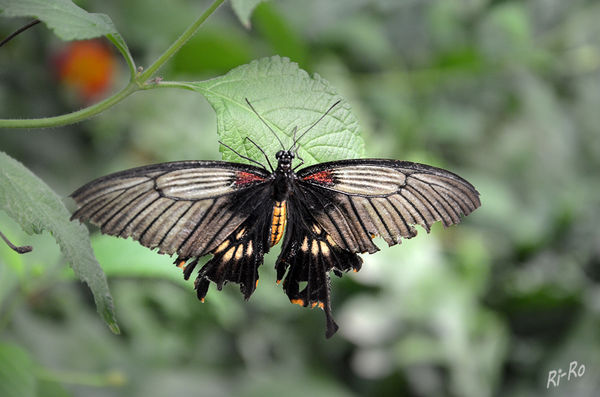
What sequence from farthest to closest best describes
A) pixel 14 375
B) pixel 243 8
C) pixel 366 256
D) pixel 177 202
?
pixel 366 256, pixel 14 375, pixel 177 202, pixel 243 8

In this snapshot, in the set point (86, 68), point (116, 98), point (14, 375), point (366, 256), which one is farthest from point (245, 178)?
point (86, 68)

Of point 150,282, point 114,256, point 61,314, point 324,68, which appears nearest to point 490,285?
point 324,68

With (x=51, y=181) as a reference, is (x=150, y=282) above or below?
below

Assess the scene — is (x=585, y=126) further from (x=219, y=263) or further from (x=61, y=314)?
(x=219, y=263)

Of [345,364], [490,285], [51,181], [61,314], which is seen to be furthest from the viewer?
[490,285]

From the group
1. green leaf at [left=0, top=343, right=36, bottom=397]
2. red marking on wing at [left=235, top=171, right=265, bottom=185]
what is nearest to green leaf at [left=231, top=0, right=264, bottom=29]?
red marking on wing at [left=235, top=171, right=265, bottom=185]

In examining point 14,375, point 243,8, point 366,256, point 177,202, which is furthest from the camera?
point 366,256

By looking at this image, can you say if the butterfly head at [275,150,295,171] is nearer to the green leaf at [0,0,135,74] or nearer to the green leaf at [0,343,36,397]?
the green leaf at [0,0,135,74]

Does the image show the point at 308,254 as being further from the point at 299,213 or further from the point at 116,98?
the point at 116,98
